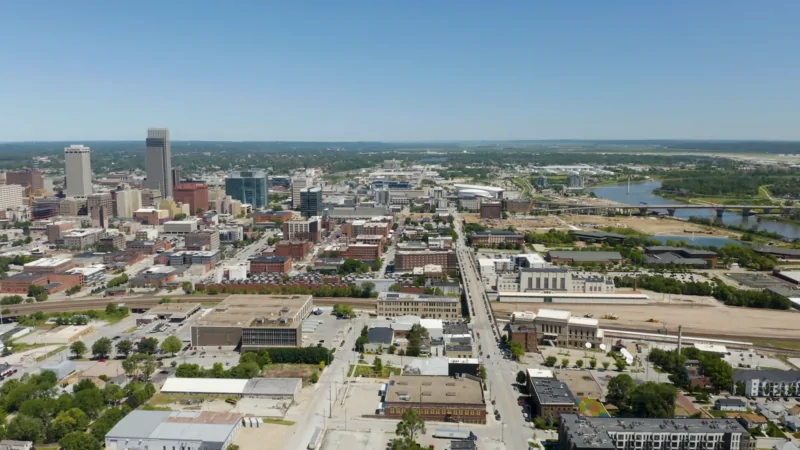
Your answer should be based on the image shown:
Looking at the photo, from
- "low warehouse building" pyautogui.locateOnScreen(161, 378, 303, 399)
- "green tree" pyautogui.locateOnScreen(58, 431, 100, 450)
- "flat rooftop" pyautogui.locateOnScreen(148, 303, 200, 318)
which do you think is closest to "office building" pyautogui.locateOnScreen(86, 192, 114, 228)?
"flat rooftop" pyautogui.locateOnScreen(148, 303, 200, 318)

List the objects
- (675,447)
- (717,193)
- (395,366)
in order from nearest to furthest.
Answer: (675,447), (395,366), (717,193)

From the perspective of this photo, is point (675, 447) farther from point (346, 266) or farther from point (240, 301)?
point (346, 266)

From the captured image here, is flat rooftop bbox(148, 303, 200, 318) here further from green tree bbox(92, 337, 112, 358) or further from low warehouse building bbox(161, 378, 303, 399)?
low warehouse building bbox(161, 378, 303, 399)

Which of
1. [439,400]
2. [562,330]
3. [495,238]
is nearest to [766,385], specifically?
[562,330]

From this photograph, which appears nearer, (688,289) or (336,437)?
(336,437)

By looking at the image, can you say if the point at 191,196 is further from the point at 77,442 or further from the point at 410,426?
the point at 410,426

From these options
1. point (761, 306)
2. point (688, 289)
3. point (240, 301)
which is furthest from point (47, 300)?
point (761, 306)

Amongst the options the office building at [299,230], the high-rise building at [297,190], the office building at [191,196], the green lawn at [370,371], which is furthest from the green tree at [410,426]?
the high-rise building at [297,190]
